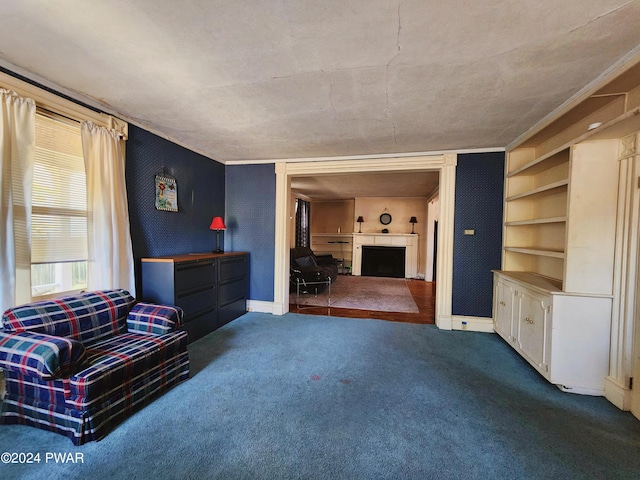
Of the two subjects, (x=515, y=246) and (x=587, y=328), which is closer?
(x=587, y=328)

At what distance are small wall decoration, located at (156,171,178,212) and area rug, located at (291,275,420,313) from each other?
2.68m

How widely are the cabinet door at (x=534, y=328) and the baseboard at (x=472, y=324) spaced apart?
0.80 metres

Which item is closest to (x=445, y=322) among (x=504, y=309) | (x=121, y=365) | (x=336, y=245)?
(x=504, y=309)

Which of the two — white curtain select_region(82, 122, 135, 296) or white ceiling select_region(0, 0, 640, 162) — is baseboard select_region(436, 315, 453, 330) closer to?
white ceiling select_region(0, 0, 640, 162)

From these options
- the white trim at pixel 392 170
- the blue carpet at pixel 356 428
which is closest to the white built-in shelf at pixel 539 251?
the white trim at pixel 392 170

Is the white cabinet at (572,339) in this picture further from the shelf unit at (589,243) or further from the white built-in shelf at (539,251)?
the white built-in shelf at (539,251)

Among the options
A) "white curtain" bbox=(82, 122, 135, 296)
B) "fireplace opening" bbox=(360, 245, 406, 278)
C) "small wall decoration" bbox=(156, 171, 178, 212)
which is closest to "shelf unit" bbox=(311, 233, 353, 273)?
"fireplace opening" bbox=(360, 245, 406, 278)

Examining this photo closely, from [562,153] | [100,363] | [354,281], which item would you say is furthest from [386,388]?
[354,281]

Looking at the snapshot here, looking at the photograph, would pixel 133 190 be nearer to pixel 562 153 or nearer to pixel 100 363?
pixel 100 363

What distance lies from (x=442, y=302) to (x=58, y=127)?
4.46 m

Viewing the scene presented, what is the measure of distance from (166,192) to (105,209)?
2.81ft

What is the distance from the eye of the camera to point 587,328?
6.75 ft

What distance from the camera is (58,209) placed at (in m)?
2.19

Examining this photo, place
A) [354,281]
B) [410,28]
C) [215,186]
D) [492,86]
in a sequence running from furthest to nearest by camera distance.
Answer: [354,281] < [215,186] < [492,86] < [410,28]
